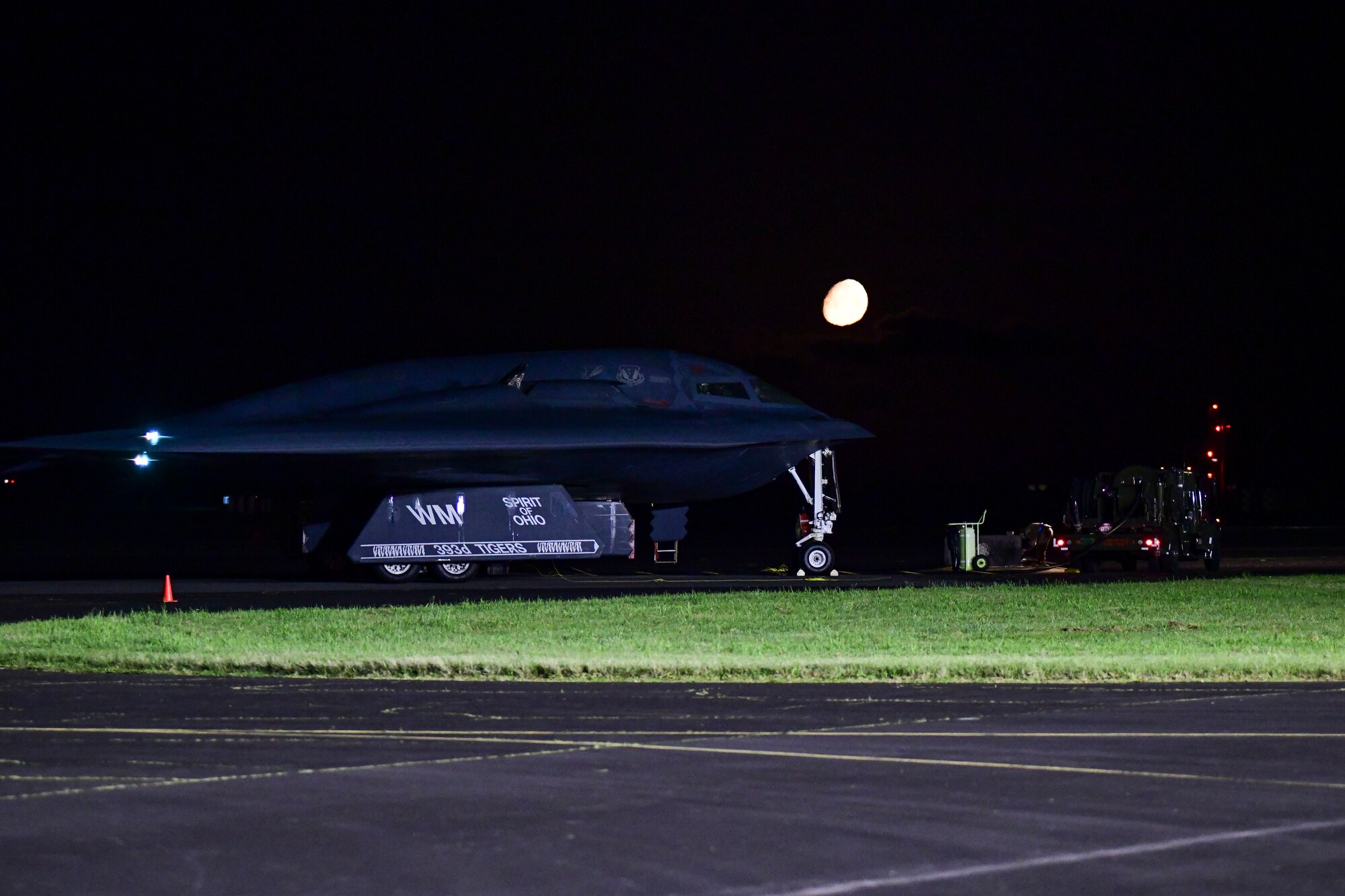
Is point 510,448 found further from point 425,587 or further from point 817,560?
point 817,560

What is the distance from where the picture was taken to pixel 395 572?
26.5m

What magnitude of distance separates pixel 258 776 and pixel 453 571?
62.4 feet

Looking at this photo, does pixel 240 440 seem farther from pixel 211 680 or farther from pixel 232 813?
pixel 232 813

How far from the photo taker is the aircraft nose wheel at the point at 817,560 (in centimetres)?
2709

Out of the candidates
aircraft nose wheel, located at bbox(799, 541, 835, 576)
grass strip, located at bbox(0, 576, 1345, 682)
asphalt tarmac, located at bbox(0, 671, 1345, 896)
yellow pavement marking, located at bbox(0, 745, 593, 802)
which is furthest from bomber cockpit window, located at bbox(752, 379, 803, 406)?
yellow pavement marking, located at bbox(0, 745, 593, 802)

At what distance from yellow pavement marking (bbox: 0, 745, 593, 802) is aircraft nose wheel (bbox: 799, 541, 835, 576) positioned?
18665 millimetres

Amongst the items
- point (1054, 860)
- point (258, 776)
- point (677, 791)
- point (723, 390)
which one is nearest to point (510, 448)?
point (723, 390)

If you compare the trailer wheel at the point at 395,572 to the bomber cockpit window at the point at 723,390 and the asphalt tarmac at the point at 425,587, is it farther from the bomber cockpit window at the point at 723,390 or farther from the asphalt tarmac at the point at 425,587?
the bomber cockpit window at the point at 723,390

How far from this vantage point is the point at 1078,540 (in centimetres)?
2973

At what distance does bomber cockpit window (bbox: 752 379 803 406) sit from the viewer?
89.3ft

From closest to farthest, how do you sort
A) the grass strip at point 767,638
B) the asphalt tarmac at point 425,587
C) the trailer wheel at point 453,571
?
the grass strip at point 767,638
the asphalt tarmac at point 425,587
the trailer wheel at point 453,571

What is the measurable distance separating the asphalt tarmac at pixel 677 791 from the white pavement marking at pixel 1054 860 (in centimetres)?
2

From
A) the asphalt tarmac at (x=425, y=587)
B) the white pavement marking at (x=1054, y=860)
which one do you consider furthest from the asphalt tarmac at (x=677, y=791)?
the asphalt tarmac at (x=425, y=587)

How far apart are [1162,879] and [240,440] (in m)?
21.7
